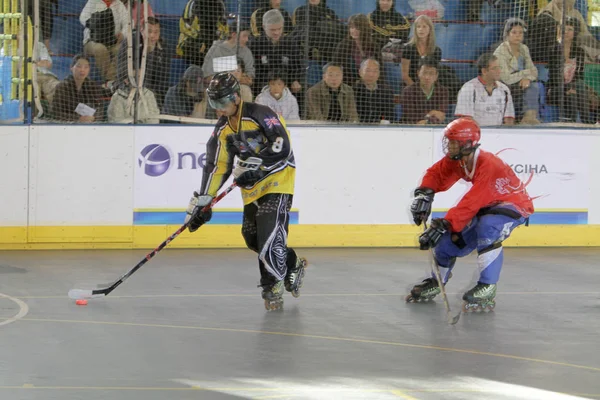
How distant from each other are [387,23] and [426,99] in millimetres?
919

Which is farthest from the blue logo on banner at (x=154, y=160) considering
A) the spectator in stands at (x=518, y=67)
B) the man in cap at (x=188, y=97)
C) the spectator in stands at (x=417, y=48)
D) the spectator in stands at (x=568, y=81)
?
the spectator in stands at (x=568, y=81)

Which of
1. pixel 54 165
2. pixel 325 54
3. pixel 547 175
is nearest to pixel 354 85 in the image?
pixel 325 54

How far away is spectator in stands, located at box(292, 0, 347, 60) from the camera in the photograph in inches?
420

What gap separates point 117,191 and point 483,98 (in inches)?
153

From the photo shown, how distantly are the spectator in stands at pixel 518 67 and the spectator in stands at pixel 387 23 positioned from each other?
3.35 ft

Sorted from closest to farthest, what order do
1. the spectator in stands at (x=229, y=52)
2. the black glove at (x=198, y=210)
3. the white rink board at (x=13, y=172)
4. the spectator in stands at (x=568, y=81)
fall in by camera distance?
the black glove at (x=198, y=210)
the white rink board at (x=13, y=172)
the spectator in stands at (x=229, y=52)
the spectator in stands at (x=568, y=81)

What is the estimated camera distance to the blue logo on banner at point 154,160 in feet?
33.5

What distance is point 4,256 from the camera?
31.7ft

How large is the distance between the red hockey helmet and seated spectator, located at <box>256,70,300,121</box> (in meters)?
3.63

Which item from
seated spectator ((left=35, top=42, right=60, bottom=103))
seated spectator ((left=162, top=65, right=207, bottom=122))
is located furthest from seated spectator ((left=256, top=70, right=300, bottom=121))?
seated spectator ((left=35, top=42, right=60, bottom=103))

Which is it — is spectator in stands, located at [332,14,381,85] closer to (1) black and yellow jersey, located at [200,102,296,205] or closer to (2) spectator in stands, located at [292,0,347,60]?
(2) spectator in stands, located at [292,0,347,60]

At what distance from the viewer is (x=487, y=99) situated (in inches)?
433

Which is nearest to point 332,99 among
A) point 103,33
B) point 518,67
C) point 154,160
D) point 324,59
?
point 324,59

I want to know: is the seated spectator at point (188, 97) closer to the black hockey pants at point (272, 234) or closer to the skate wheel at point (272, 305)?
the black hockey pants at point (272, 234)
